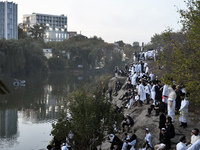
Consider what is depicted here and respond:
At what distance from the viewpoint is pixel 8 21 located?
125562 millimetres

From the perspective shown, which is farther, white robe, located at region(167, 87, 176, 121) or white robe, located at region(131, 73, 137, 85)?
white robe, located at region(131, 73, 137, 85)

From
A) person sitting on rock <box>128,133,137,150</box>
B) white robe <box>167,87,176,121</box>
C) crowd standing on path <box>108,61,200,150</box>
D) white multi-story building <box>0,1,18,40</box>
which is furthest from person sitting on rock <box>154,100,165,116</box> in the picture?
white multi-story building <box>0,1,18,40</box>

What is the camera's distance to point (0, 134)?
2559 cm

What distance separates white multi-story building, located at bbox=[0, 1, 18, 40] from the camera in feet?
406

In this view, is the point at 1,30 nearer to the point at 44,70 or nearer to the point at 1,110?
the point at 44,70

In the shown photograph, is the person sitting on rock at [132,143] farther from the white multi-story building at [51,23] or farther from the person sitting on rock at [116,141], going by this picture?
the white multi-story building at [51,23]

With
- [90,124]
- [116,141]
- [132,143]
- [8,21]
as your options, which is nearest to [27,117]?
[116,141]

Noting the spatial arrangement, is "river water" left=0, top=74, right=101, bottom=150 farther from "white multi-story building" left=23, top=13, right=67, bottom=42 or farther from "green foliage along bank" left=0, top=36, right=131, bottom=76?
"white multi-story building" left=23, top=13, right=67, bottom=42

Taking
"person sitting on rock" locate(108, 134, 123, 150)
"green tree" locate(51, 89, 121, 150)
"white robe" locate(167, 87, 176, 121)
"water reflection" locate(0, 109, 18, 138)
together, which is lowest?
"water reflection" locate(0, 109, 18, 138)

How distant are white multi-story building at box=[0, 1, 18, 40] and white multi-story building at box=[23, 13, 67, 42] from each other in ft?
122

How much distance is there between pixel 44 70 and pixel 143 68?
181 feet

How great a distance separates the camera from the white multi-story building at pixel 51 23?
168750mm

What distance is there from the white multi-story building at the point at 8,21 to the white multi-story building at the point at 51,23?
37.2 meters

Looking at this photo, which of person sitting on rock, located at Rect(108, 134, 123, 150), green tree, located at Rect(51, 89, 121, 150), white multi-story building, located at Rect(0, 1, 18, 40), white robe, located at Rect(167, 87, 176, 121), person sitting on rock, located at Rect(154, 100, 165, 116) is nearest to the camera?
green tree, located at Rect(51, 89, 121, 150)
